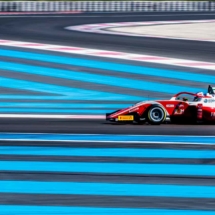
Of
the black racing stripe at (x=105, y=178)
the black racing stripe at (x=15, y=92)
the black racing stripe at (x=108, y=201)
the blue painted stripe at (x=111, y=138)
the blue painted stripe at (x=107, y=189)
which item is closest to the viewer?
the black racing stripe at (x=108, y=201)

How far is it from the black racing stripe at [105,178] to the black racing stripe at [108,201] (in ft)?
2.12

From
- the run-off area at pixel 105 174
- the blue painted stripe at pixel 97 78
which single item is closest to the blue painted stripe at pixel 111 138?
the run-off area at pixel 105 174

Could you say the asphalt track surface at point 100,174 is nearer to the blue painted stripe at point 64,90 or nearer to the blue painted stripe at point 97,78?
the blue painted stripe at point 64,90

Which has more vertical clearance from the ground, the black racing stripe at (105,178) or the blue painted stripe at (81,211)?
the black racing stripe at (105,178)

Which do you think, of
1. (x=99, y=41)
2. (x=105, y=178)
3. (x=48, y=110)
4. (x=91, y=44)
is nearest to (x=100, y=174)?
(x=105, y=178)

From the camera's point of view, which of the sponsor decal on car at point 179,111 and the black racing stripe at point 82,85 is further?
the black racing stripe at point 82,85

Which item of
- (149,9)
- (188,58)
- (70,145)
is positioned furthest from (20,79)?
(149,9)

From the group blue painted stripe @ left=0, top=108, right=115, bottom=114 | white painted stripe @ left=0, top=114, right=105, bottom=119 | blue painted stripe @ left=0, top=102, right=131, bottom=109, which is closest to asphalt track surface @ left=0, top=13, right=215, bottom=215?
white painted stripe @ left=0, top=114, right=105, bottom=119

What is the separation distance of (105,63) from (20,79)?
8.46ft

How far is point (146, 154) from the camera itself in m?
9.09

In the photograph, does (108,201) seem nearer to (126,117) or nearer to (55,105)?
(126,117)

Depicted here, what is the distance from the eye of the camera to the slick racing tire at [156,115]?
10992 millimetres

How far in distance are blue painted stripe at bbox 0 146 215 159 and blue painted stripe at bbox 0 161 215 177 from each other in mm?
531

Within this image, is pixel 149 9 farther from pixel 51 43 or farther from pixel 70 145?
pixel 70 145
